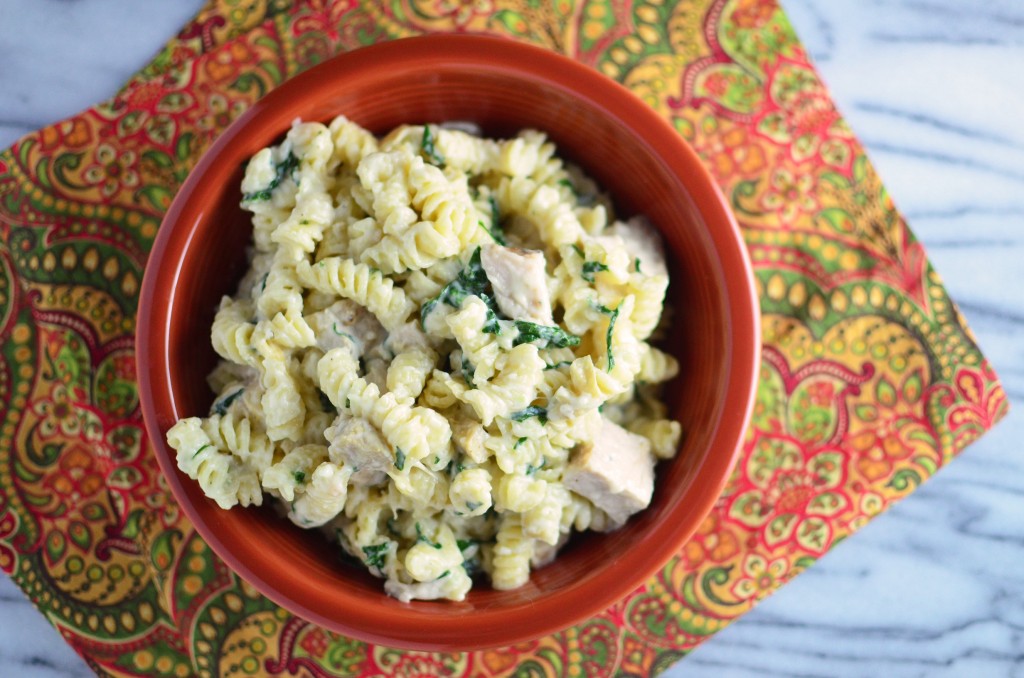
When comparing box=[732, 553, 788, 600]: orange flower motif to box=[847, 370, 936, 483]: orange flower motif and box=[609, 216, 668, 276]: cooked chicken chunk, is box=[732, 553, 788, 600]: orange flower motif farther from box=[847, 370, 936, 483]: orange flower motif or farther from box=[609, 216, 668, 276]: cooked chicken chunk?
box=[609, 216, 668, 276]: cooked chicken chunk

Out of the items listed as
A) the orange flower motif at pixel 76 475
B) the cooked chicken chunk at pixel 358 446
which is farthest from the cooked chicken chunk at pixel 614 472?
the orange flower motif at pixel 76 475

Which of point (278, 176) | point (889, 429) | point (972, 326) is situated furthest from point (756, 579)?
point (278, 176)

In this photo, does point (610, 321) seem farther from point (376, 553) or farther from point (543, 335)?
point (376, 553)

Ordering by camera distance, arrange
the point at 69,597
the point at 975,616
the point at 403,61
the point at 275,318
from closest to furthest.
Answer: the point at 275,318 < the point at 403,61 < the point at 69,597 < the point at 975,616

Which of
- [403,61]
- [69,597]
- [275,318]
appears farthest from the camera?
[69,597]

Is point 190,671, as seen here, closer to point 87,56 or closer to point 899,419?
point 87,56

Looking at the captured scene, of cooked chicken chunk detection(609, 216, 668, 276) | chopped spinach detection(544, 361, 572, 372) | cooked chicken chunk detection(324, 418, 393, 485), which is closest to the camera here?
cooked chicken chunk detection(324, 418, 393, 485)

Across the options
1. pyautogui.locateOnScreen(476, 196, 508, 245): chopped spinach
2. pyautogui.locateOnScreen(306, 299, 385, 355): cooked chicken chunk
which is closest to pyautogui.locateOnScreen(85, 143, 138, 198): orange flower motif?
pyautogui.locateOnScreen(306, 299, 385, 355): cooked chicken chunk

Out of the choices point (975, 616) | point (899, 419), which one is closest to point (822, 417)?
point (899, 419)
